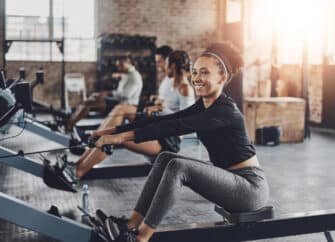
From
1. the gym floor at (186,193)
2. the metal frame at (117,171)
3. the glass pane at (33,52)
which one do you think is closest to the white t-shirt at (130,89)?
the gym floor at (186,193)

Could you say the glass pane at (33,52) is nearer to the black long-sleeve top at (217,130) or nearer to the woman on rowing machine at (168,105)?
the woman on rowing machine at (168,105)

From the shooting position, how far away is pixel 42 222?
8.28 feet

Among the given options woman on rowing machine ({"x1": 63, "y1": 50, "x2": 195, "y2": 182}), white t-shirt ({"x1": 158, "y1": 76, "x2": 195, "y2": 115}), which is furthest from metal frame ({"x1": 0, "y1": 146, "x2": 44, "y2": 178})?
white t-shirt ({"x1": 158, "y1": 76, "x2": 195, "y2": 115})

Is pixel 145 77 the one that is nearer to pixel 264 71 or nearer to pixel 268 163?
pixel 264 71

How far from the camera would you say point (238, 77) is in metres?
8.22

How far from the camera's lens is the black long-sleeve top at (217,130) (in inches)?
87.0

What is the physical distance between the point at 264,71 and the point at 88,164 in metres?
5.23

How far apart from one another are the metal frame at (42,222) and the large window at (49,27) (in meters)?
8.50

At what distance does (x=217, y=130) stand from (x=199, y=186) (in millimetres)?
284

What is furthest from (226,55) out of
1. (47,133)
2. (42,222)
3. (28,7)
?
(28,7)

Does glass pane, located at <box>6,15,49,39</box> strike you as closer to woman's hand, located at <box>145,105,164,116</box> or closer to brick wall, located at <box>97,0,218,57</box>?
brick wall, located at <box>97,0,218,57</box>

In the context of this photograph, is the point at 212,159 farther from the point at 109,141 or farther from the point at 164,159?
the point at 109,141

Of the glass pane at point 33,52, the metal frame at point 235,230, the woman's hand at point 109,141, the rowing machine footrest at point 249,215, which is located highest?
the glass pane at point 33,52

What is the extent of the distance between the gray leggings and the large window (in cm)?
873
